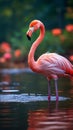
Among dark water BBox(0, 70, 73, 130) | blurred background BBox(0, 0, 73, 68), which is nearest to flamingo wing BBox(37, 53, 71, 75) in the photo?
dark water BBox(0, 70, 73, 130)

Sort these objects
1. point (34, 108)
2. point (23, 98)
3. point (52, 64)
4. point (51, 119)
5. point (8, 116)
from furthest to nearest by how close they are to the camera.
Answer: point (52, 64) < point (23, 98) < point (34, 108) < point (8, 116) < point (51, 119)

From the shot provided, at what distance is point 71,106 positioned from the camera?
1112cm

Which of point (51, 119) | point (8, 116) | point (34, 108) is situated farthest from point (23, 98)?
point (51, 119)

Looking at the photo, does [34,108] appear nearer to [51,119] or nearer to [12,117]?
[12,117]

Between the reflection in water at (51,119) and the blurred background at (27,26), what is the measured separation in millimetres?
13810

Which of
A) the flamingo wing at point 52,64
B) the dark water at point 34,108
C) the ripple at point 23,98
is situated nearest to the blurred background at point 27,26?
the dark water at point 34,108

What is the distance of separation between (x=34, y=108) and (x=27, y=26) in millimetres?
19852

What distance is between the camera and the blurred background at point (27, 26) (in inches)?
1068

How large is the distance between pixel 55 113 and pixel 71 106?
2.67 feet

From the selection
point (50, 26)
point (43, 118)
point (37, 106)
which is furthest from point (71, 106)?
point (50, 26)

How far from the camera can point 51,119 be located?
967 cm

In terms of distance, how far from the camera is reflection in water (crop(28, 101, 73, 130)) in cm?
893

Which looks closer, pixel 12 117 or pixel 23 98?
pixel 12 117

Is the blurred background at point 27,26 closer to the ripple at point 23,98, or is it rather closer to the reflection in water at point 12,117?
the ripple at point 23,98
